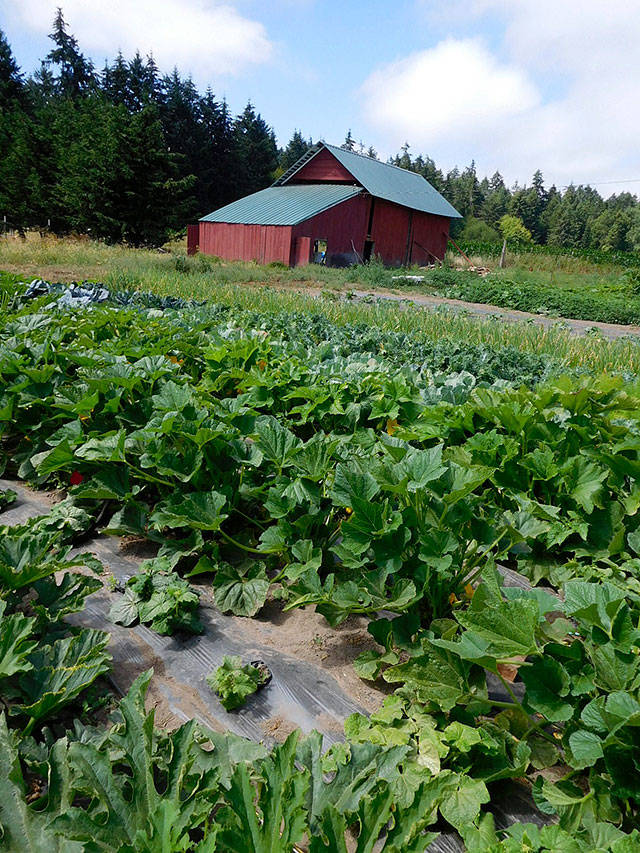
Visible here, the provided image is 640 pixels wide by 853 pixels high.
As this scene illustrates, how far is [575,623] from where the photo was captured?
212cm

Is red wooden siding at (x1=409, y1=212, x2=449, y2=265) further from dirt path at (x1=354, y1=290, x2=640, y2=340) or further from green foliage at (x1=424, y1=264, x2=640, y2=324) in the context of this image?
dirt path at (x1=354, y1=290, x2=640, y2=340)

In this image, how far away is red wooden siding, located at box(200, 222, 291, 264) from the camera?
907 inches

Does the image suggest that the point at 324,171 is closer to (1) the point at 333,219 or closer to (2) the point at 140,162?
(1) the point at 333,219

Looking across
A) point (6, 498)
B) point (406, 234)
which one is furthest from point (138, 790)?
point (406, 234)

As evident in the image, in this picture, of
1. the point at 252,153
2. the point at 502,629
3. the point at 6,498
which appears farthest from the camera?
the point at 252,153

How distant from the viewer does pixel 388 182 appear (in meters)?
29.1

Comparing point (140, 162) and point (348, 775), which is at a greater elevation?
point (140, 162)

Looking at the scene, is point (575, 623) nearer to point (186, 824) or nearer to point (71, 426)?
point (186, 824)

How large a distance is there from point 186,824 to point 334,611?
0.87 m

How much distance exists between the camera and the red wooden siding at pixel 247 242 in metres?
23.0

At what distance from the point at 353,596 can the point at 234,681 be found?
17.5 inches

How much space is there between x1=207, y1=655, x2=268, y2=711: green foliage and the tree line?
32.0 meters

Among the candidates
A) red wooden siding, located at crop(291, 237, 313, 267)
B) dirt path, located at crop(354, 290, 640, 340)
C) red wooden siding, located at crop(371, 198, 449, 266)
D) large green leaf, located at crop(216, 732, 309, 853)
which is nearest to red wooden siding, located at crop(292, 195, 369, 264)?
red wooden siding, located at crop(291, 237, 313, 267)

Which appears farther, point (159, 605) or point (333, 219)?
point (333, 219)
